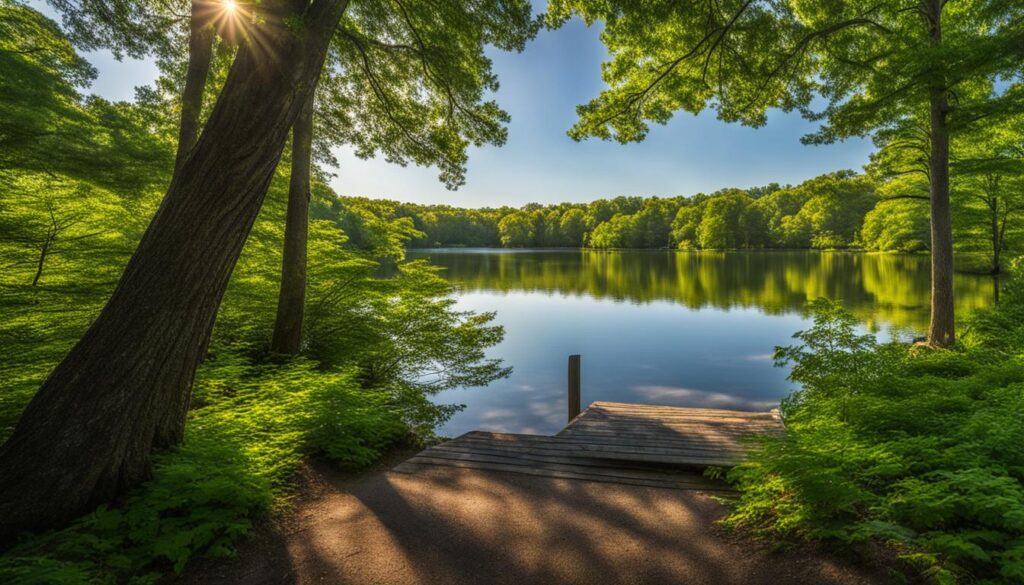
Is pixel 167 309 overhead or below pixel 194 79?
below

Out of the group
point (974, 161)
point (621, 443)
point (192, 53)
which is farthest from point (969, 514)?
point (974, 161)

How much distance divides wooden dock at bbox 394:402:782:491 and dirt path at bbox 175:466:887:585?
0.37 metres

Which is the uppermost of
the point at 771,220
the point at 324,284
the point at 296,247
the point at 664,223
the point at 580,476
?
the point at 664,223

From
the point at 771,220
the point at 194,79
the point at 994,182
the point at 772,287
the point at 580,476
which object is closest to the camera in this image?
the point at 580,476

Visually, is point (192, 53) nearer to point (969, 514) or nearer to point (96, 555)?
point (96, 555)

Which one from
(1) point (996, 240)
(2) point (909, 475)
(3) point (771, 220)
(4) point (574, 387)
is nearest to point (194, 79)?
(4) point (574, 387)

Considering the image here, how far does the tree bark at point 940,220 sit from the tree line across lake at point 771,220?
1252 millimetres

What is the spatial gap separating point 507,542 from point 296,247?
5.75 metres

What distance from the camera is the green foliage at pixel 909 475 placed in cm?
207

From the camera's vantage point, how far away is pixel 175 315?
10.2ft

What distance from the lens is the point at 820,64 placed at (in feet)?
28.9

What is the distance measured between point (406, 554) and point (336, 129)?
7.46m

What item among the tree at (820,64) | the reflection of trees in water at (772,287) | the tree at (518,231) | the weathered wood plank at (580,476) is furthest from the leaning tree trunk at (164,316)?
the tree at (518,231)

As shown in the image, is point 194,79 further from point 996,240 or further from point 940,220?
point 996,240
